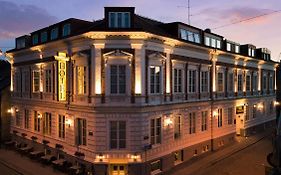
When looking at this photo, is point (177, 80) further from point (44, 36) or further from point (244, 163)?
point (44, 36)

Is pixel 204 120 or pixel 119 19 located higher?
pixel 119 19

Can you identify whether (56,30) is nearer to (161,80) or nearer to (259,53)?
(161,80)

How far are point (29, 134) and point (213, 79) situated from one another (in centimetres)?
2253

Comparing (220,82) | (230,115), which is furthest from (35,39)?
(230,115)

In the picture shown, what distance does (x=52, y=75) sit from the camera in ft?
94.4

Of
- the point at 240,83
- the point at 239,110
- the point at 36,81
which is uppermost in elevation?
the point at 36,81

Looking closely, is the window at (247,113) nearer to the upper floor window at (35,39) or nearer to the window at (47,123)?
the window at (47,123)

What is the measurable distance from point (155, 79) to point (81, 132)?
25.9 ft

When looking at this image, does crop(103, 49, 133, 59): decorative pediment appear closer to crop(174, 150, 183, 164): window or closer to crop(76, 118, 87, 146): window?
crop(76, 118, 87, 146): window

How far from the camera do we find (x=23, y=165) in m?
27.6

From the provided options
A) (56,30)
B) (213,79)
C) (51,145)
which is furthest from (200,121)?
(56,30)

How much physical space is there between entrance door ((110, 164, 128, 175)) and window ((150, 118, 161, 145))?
3.13 meters

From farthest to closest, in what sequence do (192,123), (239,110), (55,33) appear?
(239,110) < (192,123) < (55,33)

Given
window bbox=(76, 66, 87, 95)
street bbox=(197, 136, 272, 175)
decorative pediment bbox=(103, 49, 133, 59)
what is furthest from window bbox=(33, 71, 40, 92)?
street bbox=(197, 136, 272, 175)
